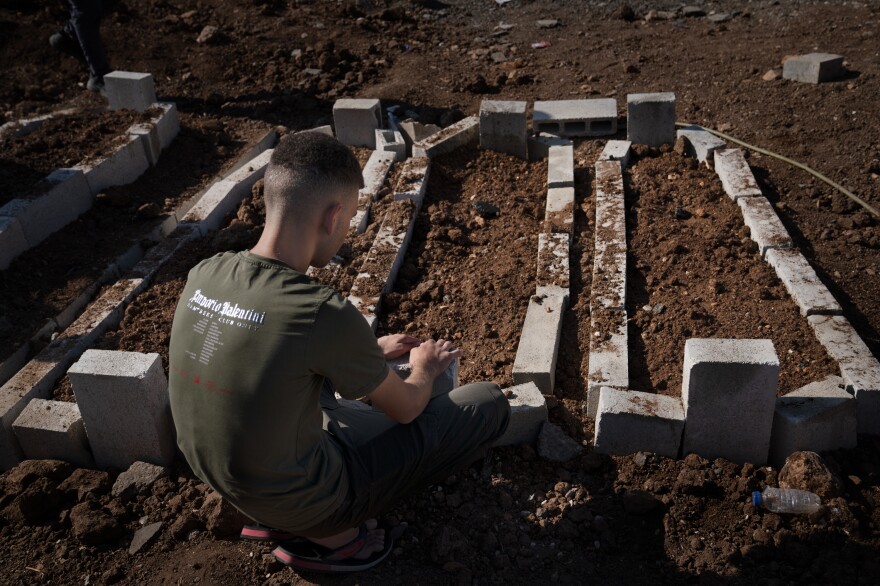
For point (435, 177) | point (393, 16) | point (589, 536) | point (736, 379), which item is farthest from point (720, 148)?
point (393, 16)

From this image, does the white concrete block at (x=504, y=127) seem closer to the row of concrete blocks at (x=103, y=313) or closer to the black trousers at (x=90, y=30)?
the row of concrete blocks at (x=103, y=313)

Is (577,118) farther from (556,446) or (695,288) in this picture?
(556,446)

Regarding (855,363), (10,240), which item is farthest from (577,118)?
(10,240)

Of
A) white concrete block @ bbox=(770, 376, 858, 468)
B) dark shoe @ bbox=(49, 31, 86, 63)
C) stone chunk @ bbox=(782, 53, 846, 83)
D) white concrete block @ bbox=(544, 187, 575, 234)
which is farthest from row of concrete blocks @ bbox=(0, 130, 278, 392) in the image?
stone chunk @ bbox=(782, 53, 846, 83)

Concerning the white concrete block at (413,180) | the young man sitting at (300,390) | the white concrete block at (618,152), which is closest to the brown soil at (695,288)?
the white concrete block at (618,152)

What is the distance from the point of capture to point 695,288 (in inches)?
208

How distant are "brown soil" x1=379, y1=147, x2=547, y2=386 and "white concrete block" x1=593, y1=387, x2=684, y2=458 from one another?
795 millimetres

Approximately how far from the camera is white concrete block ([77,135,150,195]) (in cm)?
709

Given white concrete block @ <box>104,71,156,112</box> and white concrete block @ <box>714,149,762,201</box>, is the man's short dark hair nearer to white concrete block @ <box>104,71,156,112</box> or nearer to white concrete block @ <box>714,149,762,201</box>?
white concrete block @ <box>714,149,762,201</box>

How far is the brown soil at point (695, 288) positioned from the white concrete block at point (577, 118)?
0.91 meters

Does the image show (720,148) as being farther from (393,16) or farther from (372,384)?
(393,16)

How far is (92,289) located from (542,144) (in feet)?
12.4

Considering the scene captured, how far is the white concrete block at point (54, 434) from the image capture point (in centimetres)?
421

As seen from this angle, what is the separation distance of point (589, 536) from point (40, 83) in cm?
899
